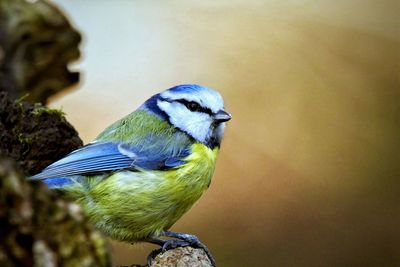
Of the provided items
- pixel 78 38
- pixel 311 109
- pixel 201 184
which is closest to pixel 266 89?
pixel 311 109

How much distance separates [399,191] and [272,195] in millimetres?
675

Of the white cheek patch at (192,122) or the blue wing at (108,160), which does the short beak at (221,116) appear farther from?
the blue wing at (108,160)

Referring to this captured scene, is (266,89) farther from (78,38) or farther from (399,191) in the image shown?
(78,38)

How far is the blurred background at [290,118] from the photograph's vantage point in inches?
124

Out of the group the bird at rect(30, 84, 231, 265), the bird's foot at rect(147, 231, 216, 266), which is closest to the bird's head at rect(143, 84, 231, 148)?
the bird at rect(30, 84, 231, 265)

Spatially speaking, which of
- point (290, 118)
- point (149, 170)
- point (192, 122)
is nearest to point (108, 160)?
point (149, 170)

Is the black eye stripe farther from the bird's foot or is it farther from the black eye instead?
the bird's foot

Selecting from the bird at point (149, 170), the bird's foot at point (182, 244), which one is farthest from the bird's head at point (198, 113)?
the bird's foot at point (182, 244)

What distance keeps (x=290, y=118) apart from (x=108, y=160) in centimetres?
175

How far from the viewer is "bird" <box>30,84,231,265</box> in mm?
1780

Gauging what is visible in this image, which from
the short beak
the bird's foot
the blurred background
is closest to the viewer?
the bird's foot

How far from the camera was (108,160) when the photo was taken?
184 cm

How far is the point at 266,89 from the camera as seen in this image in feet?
11.5

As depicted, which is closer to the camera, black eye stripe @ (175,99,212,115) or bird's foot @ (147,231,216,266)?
bird's foot @ (147,231,216,266)
